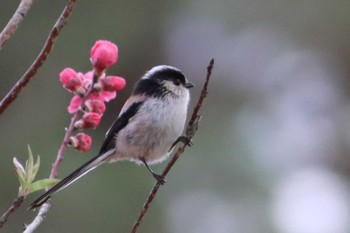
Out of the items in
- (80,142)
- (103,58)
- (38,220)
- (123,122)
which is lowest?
(38,220)

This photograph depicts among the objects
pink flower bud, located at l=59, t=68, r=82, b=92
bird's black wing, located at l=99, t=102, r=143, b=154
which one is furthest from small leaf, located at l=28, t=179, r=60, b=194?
bird's black wing, located at l=99, t=102, r=143, b=154

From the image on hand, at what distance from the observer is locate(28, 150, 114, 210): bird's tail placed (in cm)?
231

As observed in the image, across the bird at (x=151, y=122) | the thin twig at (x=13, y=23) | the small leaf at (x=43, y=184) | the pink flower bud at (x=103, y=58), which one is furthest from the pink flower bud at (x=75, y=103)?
the bird at (x=151, y=122)

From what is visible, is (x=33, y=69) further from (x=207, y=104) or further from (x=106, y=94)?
(x=207, y=104)

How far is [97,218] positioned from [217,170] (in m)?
1.43

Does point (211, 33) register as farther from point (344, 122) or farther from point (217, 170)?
point (217, 170)

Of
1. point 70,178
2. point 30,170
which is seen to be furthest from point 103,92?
point 70,178

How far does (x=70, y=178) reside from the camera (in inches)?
115

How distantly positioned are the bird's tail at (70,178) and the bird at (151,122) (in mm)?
95

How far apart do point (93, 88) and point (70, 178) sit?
0.75 metres

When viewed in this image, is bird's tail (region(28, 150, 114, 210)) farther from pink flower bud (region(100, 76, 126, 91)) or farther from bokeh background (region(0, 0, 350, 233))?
bokeh background (region(0, 0, 350, 233))

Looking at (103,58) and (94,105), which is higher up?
(103,58)

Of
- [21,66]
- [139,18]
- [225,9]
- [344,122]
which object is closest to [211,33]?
[225,9]

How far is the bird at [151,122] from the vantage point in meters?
3.71
